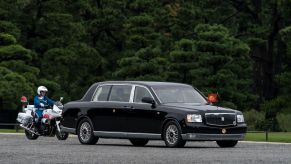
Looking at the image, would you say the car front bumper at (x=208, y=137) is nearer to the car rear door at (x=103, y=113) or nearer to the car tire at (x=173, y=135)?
the car tire at (x=173, y=135)

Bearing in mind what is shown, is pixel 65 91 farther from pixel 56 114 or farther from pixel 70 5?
pixel 56 114

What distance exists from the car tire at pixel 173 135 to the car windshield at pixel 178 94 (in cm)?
99

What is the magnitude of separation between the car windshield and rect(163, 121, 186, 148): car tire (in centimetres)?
99

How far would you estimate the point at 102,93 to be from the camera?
2695cm

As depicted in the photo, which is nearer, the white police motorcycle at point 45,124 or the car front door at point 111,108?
the car front door at point 111,108

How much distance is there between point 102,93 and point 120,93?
75cm

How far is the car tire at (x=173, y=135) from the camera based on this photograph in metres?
24.1

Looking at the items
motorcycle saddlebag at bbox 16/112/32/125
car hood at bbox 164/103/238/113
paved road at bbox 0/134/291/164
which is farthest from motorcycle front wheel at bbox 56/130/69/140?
car hood at bbox 164/103/238/113

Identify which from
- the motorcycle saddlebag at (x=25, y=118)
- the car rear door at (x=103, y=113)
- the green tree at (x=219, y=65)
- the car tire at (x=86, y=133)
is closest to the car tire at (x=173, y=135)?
the car rear door at (x=103, y=113)

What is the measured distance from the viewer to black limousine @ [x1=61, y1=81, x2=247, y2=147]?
955 inches

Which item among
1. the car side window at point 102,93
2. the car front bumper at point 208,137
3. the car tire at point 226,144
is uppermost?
the car side window at point 102,93

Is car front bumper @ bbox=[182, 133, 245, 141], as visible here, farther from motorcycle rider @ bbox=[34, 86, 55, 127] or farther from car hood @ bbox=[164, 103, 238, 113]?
motorcycle rider @ bbox=[34, 86, 55, 127]

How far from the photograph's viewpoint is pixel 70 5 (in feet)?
203

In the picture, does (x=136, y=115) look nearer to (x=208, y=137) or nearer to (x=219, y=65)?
(x=208, y=137)
